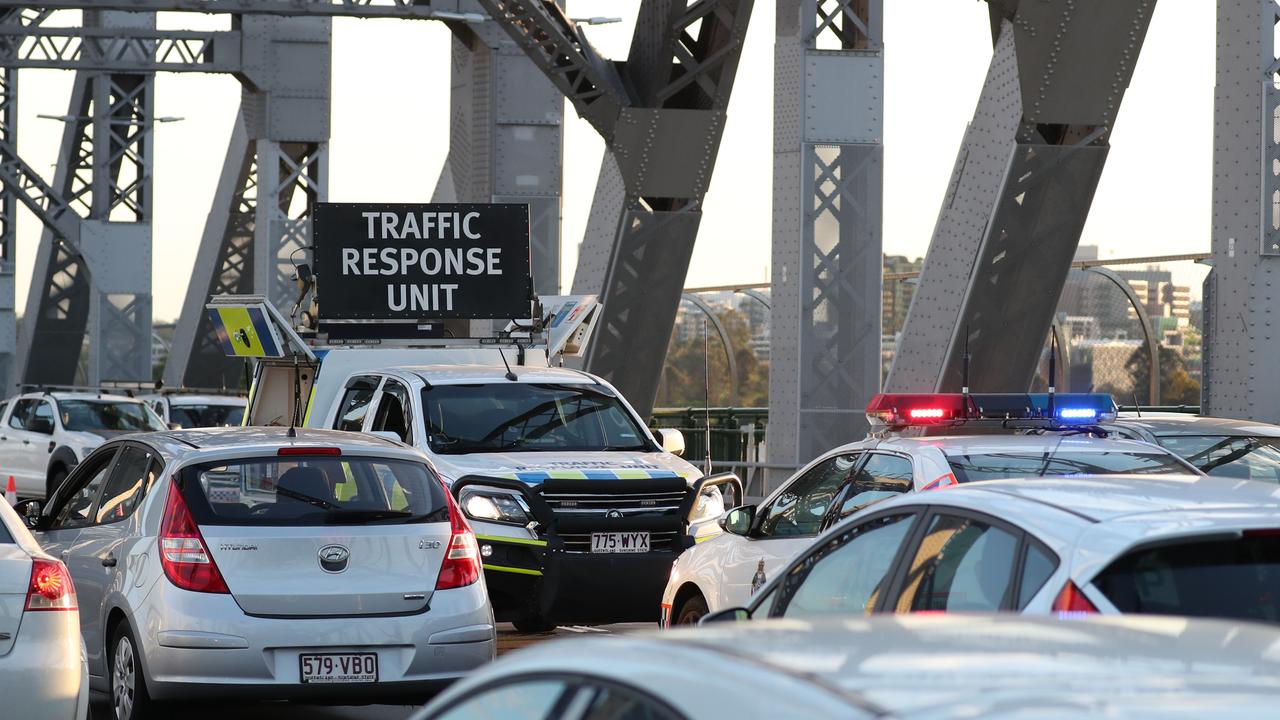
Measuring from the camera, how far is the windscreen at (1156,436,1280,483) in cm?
1162

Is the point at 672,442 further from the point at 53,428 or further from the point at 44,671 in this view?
the point at 53,428

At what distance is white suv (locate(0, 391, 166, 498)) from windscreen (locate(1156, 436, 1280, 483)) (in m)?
16.8

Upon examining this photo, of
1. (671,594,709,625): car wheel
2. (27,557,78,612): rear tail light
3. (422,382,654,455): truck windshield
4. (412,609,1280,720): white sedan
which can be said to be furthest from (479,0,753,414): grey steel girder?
(412,609,1280,720): white sedan

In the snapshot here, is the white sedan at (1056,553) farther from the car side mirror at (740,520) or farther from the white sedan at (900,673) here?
the car side mirror at (740,520)

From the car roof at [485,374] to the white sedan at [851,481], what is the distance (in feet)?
12.4

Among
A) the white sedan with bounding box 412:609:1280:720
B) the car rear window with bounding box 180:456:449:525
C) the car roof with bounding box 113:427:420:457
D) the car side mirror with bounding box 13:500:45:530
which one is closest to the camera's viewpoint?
the white sedan with bounding box 412:609:1280:720

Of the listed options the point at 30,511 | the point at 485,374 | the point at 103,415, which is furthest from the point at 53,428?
the point at 30,511

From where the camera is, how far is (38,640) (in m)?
7.67

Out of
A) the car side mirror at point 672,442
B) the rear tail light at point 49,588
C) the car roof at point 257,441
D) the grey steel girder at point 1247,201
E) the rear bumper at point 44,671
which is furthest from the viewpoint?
the car side mirror at point 672,442

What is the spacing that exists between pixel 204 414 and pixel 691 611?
19.1 m

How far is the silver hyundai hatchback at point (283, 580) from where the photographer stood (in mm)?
8516

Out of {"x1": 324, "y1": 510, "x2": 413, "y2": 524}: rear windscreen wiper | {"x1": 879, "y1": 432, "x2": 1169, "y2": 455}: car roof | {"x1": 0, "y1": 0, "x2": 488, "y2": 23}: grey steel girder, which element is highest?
{"x1": 0, "y1": 0, "x2": 488, "y2": 23}: grey steel girder

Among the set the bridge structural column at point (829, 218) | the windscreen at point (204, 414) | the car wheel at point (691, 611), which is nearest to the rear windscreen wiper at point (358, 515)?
the car wheel at point (691, 611)

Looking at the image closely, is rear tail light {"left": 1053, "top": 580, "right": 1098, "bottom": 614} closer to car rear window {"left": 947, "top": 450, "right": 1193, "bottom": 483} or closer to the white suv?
car rear window {"left": 947, "top": 450, "right": 1193, "bottom": 483}
